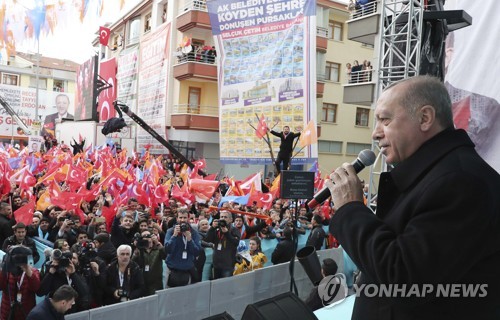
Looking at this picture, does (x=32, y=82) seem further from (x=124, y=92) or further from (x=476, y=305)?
(x=476, y=305)

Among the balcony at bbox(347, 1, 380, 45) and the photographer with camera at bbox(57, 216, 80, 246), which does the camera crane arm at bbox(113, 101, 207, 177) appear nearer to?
the photographer with camera at bbox(57, 216, 80, 246)

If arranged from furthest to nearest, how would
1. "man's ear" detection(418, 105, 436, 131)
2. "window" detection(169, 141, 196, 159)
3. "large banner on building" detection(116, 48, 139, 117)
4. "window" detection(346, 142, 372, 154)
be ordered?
"window" detection(346, 142, 372, 154), "large banner on building" detection(116, 48, 139, 117), "window" detection(169, 141, 196, 159), "man's ear" detection(418, 105, 436, 131)

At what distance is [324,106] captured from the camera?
28.5m

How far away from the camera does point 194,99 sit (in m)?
26.1

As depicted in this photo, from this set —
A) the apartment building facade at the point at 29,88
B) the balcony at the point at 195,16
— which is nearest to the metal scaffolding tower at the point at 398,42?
the balcony at the point at 195,16

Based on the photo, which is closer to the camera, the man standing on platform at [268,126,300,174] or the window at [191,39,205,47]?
the man standing on platform at [268,126,300,174]

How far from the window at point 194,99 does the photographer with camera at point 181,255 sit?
19098mm

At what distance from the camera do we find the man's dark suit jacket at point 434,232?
1.20 m

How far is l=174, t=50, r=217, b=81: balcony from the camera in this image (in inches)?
944

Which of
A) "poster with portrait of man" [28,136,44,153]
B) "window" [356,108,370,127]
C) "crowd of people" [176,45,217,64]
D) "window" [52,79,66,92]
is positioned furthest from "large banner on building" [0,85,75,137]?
"window" [356,108,370,127]

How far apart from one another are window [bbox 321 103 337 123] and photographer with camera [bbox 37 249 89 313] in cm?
2420

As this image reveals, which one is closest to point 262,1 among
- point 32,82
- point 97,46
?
point 97,46

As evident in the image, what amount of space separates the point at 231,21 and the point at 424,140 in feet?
52.3

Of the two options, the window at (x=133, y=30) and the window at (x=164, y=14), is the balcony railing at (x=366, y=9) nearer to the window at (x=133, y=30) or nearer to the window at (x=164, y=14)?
the window at (x=164, y=14)
